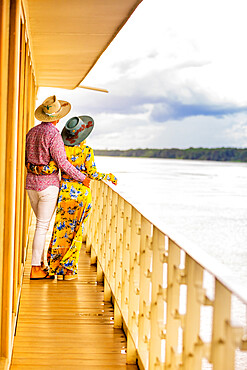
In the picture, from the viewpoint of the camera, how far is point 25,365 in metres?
3.30

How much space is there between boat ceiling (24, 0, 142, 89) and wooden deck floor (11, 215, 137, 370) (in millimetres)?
2260

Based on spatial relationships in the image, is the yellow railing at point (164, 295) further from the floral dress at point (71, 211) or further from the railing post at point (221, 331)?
the floral dress at point (71, 211)

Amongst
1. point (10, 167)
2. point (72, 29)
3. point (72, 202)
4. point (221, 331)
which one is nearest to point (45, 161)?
point (72, 202)

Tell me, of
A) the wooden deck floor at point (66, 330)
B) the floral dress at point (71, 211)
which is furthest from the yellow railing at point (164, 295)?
the floral dress at point (71, 211)

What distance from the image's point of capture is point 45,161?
486 cm

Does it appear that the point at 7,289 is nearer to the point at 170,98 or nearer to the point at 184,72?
the point at 184,72

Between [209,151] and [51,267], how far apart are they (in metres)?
65.3

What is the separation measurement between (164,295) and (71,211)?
2959mm

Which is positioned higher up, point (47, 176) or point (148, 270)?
point (47, 176)

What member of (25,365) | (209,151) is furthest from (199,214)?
(209,151)

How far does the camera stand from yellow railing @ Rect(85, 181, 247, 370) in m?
1.57

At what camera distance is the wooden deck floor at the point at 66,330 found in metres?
3.42

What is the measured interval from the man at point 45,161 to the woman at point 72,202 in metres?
0.13

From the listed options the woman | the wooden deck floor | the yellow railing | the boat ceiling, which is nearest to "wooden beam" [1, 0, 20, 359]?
the wooden deck floor
